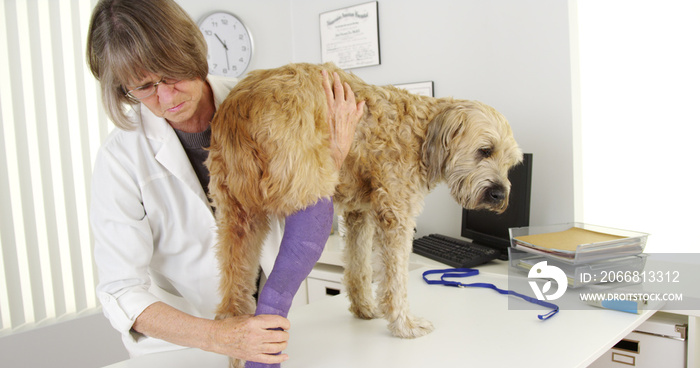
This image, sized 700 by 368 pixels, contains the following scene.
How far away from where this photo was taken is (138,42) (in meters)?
1.08

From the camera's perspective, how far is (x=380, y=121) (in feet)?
4.50

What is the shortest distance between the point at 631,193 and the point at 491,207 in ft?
4.34

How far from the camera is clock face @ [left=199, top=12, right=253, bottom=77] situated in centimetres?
323

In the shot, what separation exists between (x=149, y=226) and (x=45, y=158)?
1.62m

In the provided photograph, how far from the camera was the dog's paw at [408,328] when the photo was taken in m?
1.39

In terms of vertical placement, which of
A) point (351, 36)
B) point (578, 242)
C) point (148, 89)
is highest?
point (351, 36)

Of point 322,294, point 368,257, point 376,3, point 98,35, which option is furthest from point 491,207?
point 376,3

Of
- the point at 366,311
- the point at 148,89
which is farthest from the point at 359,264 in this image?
the point at 148,89

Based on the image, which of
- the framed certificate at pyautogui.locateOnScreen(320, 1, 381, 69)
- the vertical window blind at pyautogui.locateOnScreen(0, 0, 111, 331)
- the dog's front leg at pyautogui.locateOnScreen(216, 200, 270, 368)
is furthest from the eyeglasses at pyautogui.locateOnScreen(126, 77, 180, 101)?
the framed certificate at pyautogui.locateOnScreen(320, 1, 381, 69)

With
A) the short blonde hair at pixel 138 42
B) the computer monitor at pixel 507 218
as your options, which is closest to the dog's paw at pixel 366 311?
the short blonde hair at pixel 138 42

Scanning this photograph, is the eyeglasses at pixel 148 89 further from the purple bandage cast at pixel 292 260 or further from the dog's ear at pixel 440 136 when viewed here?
the dog's ear at pixel 440 136

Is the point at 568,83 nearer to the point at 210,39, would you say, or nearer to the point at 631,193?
the point at 631,193

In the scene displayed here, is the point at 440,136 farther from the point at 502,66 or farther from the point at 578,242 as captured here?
the point at 502,66

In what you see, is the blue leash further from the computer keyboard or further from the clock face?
the clock face
